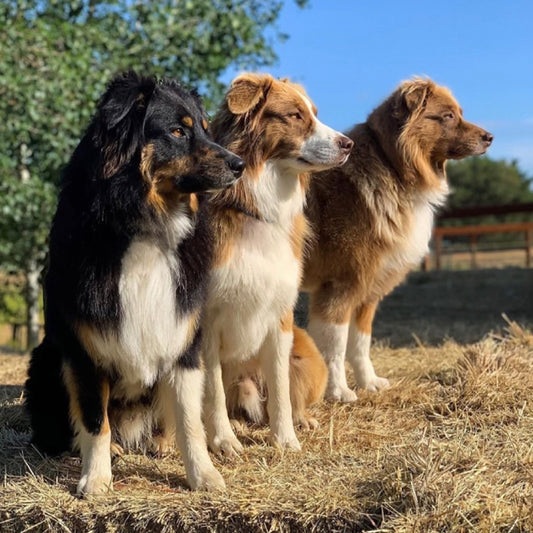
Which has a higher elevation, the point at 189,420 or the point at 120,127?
the point at 120,127

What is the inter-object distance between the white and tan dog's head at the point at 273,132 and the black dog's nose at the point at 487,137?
135 centimetres

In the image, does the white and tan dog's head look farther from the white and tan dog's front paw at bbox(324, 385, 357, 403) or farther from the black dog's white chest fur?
the white and tan dog's front paw at bbox(324, 385, 357, 403)

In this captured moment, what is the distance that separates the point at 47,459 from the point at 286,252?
1.65m

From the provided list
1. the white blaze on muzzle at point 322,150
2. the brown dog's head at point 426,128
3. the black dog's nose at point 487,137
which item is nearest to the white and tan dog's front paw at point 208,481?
the white blaze on muzzle at point 322,150

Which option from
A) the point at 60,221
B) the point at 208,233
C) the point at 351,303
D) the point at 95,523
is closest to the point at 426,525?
the point at 95,523

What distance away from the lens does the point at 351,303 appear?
4.64m

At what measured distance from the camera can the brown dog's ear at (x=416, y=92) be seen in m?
4.58

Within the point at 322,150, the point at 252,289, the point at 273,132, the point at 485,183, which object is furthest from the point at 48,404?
the point at 485,183

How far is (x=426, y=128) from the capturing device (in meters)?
4.62

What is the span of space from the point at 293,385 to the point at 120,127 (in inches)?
75.6

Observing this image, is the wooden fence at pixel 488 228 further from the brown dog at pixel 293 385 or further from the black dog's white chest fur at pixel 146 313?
the black dog's white chest fur at pixel 146 313

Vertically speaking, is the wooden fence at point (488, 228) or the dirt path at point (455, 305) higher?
the wooden fence at point (488, 228)

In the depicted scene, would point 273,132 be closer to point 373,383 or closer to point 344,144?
point 344,144

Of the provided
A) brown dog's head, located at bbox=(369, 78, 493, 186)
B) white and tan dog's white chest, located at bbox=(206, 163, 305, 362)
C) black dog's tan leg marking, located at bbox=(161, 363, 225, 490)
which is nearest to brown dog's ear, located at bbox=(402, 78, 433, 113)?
brown dog's head, located at bbox=(369, 78, 493, 186)
